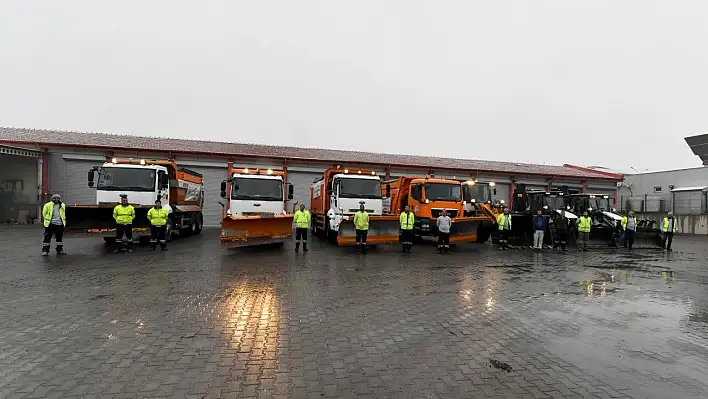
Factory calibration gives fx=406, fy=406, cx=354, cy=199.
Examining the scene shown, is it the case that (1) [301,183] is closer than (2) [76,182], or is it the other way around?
(2) [76,182]

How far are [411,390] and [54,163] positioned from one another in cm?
2955

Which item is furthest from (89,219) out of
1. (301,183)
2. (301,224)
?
(301,183)

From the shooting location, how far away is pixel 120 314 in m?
5.68

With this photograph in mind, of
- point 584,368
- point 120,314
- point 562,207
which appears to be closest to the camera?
point 584,368

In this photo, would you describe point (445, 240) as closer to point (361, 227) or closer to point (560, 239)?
point (361, 227)

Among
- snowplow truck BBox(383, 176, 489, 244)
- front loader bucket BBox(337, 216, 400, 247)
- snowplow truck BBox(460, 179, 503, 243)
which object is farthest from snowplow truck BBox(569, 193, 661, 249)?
front loader bucket BBox(337, 216, 400, 247)

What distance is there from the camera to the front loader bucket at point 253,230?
12.1 metres

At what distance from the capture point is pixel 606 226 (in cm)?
1684

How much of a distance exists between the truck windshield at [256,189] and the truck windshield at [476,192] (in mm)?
7742

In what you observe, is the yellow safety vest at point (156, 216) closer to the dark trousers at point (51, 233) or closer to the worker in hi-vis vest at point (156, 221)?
the worker in hi-vis vest at point (156, 221)

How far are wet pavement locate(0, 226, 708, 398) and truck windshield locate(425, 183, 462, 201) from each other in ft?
21.1

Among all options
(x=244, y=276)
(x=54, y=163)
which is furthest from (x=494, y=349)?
(x=54, y=163)

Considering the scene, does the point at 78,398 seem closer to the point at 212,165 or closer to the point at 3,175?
the point at 212,165

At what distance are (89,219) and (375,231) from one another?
900 centimetres
